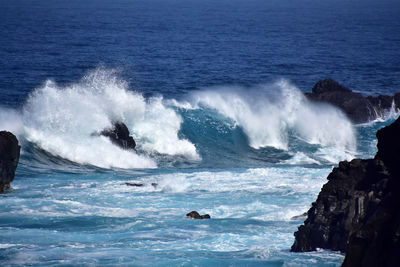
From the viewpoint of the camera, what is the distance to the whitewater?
15.0 meters

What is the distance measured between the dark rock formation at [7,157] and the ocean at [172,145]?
427mm

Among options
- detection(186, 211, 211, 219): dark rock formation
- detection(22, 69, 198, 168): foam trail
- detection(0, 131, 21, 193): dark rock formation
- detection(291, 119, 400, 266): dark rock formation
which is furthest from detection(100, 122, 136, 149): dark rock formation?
detection(291, 119, 400, 266): dark rock formation

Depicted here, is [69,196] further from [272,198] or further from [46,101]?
→ [46,101]

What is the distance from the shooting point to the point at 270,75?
175 feet

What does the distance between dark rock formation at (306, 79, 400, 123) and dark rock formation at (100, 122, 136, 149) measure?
12304 mm

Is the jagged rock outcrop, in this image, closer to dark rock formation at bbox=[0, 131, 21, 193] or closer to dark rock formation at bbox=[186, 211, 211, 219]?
dark rock formation at bbox=[186, 211, 211, 219]

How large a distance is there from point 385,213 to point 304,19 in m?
107

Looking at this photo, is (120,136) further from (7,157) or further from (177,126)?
(7,157)

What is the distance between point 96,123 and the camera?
29.9m

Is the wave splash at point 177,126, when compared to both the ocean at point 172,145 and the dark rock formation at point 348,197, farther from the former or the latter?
the dark rock formation at point 348,197

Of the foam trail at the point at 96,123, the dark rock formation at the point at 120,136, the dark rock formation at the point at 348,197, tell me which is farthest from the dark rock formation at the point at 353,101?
the dark rock formation at the point at 348,197

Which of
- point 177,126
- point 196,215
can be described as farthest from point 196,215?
point 177,126

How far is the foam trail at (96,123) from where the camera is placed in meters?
27.9

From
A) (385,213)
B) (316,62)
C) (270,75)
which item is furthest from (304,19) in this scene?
(385,213)
